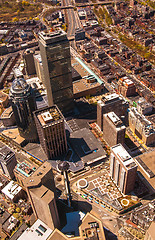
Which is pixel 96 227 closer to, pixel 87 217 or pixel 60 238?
pixel 87 217

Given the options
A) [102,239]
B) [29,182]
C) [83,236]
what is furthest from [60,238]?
[29,182]

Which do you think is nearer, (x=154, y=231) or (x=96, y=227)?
(x=154, y=231)

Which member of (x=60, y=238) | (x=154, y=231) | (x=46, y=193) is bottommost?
(x=60, y=238)

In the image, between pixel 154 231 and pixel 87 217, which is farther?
pixel 87 217

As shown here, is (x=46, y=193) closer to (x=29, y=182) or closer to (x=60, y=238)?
(x=29, y=182)

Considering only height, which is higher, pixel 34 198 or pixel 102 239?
pixel 34 198

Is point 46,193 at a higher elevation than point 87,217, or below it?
higher

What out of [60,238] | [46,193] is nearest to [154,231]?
[60,238]
